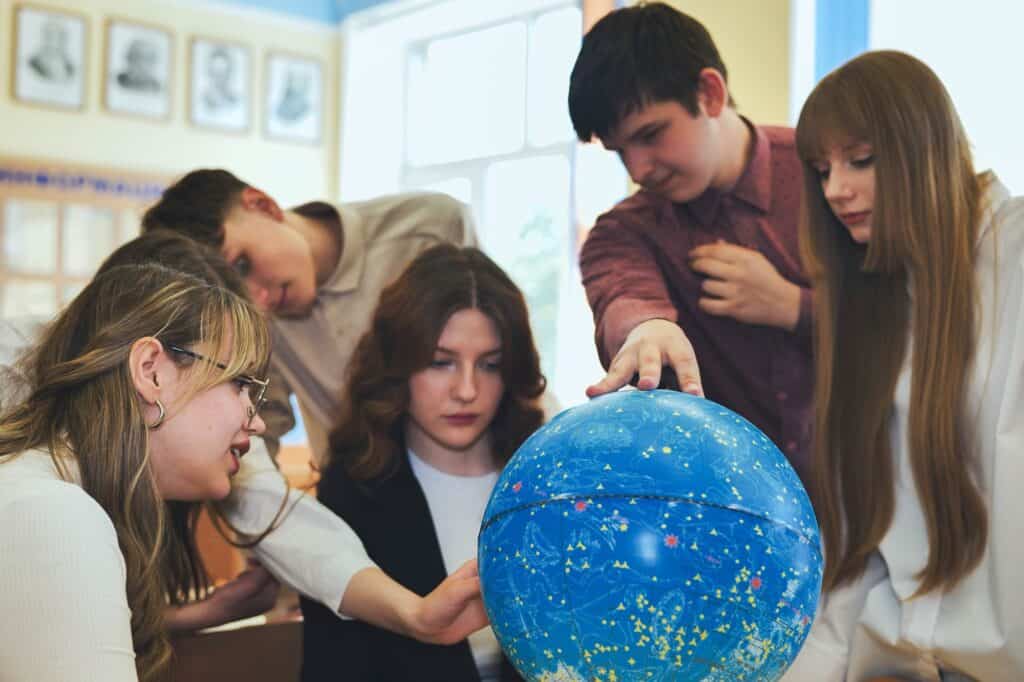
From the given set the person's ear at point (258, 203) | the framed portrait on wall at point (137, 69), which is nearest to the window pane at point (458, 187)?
the framed portrait on wall at point (137, 69)

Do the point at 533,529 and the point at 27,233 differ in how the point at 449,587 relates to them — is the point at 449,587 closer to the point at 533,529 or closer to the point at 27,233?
the point at 533,529

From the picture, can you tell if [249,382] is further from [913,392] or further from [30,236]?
[30,236]

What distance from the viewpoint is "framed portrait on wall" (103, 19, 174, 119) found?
7.48m

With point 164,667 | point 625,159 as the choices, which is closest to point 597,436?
point 164,667

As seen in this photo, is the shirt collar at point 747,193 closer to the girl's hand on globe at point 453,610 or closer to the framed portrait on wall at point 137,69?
the girl's hand on globe at point 453,610

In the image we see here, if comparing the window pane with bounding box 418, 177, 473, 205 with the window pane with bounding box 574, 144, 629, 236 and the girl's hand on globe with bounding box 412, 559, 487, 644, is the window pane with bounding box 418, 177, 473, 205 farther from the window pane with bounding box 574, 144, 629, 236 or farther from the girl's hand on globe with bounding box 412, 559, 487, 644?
the girl's hand on globe with bounding box 412, 559, 487, 644

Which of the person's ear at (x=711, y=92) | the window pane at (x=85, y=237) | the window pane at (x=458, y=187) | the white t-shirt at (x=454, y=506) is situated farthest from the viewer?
the window pane at (x=458, y=187)

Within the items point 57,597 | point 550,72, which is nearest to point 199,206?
point 57,597

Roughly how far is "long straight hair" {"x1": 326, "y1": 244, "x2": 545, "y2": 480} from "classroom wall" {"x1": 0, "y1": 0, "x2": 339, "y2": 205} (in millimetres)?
5399

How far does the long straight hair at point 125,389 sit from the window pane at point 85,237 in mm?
5907

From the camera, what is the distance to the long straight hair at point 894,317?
2025mm

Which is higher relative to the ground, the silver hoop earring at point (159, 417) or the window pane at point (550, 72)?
the window pane at point (550, 72)

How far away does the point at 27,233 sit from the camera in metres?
7.36

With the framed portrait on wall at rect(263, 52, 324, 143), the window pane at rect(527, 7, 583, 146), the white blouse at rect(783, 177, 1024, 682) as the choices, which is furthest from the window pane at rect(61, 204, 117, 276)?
the white blouse at rect(783, 177, 1024, 682)
